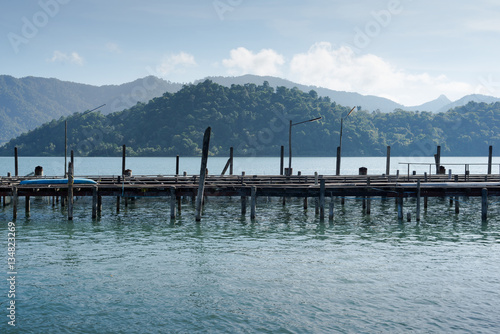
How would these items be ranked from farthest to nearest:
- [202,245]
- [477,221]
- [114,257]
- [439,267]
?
[477,221] < [202,245] < [114,257] < [439,267]

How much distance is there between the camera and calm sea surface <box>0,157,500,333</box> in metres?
16.0

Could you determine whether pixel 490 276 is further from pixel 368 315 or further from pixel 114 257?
pixel 114 257

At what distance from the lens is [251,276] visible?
20875 mm

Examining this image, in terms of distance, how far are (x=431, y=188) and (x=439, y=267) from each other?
1355 centimetres

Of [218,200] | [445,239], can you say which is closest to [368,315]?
[445,239]

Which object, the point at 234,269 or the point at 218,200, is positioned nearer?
the point at 234,269

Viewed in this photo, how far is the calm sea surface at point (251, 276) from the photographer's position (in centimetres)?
1598

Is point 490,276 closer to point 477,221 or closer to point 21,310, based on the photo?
point 477,221

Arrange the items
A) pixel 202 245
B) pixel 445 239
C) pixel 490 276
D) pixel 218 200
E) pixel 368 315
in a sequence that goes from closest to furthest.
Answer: pixel 368 315 < pixel 490 276 < pixel 202 245 < pixel 445 239 < pixel 218 200

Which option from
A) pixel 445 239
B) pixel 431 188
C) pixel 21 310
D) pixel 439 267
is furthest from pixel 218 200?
pixel 21 310

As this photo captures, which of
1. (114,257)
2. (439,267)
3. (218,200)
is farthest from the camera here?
(218,200)

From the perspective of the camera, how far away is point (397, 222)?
3544cm

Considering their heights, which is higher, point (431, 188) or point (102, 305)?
point (431, 188)

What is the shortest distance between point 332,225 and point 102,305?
65.3ft
